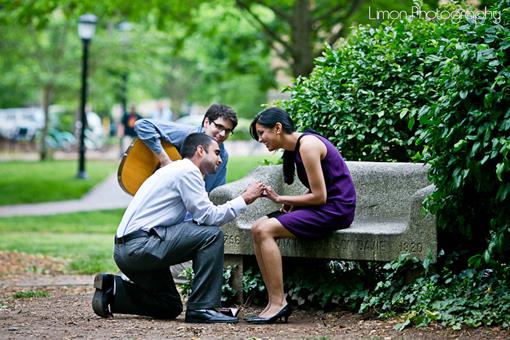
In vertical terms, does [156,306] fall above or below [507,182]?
below

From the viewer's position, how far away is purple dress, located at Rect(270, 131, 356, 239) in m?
6.75

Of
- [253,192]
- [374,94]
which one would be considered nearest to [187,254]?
[253,192]

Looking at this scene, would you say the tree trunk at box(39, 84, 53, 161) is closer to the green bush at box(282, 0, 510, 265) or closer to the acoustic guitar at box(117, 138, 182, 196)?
the green bush at box(282, 0, 510, 265)

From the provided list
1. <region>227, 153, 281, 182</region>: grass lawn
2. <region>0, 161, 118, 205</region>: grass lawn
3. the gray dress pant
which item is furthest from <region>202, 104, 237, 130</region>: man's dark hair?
<region>227, 153, 281, 182</region>: grass lawn

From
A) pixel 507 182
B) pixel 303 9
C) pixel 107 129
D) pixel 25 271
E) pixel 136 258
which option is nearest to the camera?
pixel 507 182

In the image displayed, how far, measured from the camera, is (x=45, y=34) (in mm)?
34688

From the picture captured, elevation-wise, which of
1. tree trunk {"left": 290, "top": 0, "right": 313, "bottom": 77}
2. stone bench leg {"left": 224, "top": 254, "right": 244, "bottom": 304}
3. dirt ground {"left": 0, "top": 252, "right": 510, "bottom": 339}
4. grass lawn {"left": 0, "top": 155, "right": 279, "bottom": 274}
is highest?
tree trunk {"left": 290, "top": 0, "right": 313, "bottom": 77}

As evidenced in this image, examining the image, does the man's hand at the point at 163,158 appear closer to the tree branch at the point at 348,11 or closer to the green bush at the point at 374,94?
the green bush at the point at 374,94

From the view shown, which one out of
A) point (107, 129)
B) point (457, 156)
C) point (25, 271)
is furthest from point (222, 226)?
point (107, 129)

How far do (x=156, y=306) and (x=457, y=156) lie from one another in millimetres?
2466

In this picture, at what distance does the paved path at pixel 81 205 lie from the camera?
1947cm

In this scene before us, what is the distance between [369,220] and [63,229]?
10.0 metres

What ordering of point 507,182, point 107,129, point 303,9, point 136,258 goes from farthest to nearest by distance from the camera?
point 107,129, point 303,9, point 136,258, point 507,182

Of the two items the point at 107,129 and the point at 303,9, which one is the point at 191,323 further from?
the point at 107,129
